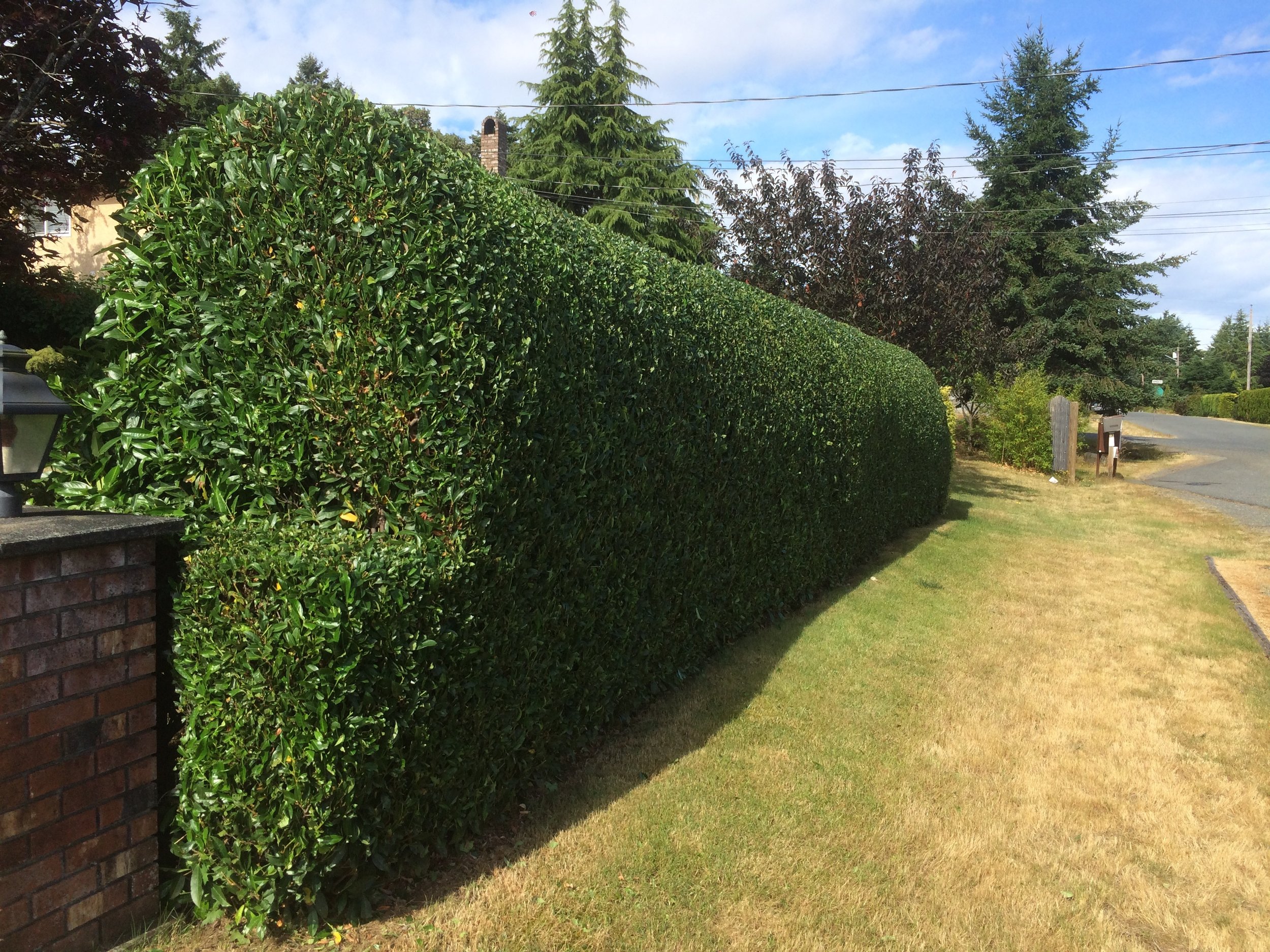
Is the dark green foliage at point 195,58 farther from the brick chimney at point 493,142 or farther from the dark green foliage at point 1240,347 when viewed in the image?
the dark green foliage at point 1240,347

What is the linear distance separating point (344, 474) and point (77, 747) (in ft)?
3.67

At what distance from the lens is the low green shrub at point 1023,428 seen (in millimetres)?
20484

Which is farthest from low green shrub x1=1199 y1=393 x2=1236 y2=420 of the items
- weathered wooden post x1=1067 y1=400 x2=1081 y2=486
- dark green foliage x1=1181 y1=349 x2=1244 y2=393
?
weathered wooden post x1=1067 y1=400 x2=1081 y2=486

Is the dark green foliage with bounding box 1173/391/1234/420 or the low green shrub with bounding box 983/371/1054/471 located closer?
the low green shrub with bounding box 983/371/1054/471

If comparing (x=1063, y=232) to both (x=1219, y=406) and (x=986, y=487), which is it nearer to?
(x=986, y=487)

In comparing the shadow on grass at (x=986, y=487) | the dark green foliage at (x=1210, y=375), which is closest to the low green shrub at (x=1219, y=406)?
the dark green foliage at (x=1210, y=375)

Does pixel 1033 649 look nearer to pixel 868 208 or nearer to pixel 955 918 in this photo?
pixel 955 918

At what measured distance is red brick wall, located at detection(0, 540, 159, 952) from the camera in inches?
91.0

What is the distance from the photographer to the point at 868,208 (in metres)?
14.8

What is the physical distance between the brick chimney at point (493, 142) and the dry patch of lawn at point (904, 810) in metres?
11.1

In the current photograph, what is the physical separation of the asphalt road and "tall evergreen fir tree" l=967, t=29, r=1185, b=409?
400cm

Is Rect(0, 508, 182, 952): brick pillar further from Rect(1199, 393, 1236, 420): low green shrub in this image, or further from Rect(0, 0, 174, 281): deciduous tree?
Rect(1199, 393, 1236, 420): low green shrub

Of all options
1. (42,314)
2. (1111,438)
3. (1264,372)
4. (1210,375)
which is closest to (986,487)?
(1111,438)

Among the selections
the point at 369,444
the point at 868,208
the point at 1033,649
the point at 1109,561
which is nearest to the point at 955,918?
the point at 369,444
